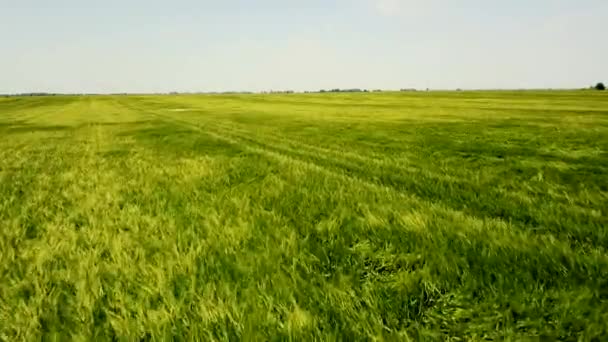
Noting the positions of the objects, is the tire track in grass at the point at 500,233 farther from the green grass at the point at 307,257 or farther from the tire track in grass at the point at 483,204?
the tire track in grass at the point at 483,204

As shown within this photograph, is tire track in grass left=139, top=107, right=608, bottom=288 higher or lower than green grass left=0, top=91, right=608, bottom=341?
higher

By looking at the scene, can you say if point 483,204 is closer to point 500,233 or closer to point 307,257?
point 500,233

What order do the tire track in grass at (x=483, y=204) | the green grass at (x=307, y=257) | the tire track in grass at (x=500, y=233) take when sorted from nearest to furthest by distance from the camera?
the green grass at (x=307, y=257) < the tire track in grass at (x=500, y=233) < the tire track in grass at (x=483, y=204)

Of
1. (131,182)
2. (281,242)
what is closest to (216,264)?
(281,242)

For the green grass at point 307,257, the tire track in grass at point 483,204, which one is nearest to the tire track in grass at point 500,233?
the green grass at point 307,257

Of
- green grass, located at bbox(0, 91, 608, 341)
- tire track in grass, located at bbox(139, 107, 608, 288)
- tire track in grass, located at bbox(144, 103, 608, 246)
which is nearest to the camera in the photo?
green grass, located at bbox(0, 91, 608, 341)

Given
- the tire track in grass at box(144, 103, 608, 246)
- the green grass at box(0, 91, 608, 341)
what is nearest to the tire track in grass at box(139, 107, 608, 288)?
the green grass at box(0, 91, 608, 341)

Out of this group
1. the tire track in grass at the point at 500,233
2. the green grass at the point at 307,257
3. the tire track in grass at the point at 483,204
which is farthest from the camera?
the tire track in grass at the point at 483,204

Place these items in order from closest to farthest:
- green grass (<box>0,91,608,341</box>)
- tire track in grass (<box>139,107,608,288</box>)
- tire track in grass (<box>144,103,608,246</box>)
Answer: green grass (<box>0,91,608,341</box>)
tire track in grass (<box>139,107,608,288</box>)
tire track in grass (<box>144,103,608,246</box>)

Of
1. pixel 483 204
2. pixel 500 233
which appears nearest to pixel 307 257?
pixel 500 233

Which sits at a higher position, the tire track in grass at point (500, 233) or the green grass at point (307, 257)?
the tire track in grass at point (500, 233)

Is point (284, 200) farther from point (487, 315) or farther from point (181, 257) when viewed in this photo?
point (487, 315)

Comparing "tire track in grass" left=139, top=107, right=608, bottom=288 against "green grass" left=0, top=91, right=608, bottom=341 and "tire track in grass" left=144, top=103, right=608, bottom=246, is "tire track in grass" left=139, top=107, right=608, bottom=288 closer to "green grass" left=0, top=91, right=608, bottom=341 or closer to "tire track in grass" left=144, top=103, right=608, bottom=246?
"green grass" left=0, top=91, right=608, bottom=341

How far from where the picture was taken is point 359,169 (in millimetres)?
11094
